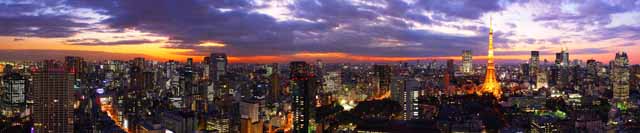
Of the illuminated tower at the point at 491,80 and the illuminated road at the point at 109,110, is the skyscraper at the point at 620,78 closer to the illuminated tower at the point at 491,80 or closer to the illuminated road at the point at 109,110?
the illuminated tower at the point at 491,80

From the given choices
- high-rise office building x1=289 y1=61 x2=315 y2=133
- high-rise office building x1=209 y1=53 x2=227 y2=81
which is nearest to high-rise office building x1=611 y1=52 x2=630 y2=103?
high-rise office building x1=289 y1=61 x2=315 y2=133

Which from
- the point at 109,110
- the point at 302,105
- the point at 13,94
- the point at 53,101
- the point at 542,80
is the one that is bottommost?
the point at 109,110

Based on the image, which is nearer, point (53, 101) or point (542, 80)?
point (53, 101)

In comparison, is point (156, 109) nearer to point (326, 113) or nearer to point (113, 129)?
point (113, 129)

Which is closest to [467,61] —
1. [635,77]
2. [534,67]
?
[534,67]

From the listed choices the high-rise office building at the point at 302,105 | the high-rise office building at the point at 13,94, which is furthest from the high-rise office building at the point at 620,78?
the high-rise office building at the point at 13,94

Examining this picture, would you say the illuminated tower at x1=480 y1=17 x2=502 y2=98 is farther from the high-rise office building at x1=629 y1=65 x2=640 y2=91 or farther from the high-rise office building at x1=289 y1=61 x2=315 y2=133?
the high-rise office building at x1=289 y1=61 x2=315 y2=133

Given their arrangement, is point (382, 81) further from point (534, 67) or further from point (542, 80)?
point (534, 67)
